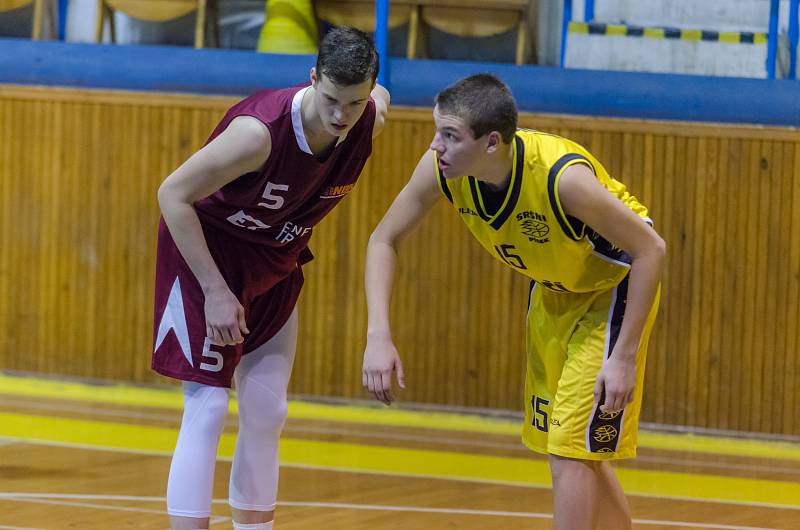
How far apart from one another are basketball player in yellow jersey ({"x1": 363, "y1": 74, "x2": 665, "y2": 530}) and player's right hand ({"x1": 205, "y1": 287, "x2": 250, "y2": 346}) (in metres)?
0.39

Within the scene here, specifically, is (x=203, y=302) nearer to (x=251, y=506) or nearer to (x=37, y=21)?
(x=251, y=506)

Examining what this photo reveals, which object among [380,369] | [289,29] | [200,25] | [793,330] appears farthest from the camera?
[200,25]

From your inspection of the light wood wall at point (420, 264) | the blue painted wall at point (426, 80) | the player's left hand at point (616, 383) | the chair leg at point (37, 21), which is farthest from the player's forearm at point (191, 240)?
the chair leg at point (37, 21)

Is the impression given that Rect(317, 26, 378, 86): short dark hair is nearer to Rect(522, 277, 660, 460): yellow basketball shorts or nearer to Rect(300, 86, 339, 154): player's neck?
Rect(300, 86, 339, 154): player's neck

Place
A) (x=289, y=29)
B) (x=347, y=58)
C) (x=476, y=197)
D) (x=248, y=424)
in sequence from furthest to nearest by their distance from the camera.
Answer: (x=289, y=29)
(x=248, y=424)
(x=476, y=197)
(x=347, y=58)

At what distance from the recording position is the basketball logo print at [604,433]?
10.2ft

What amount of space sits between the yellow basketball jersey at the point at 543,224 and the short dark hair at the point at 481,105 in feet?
0.49

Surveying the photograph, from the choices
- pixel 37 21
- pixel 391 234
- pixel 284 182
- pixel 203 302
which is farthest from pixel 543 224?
pixel 37 21

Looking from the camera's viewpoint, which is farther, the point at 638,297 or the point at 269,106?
the point at 269,106

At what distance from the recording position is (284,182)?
10.6 ft

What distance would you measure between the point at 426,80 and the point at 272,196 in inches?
139

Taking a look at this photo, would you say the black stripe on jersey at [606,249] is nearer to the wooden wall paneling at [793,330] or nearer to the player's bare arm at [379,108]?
the player's bare arm at [379,108]

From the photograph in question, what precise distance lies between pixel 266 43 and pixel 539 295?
171 inches

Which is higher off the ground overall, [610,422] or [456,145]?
[456,145]
